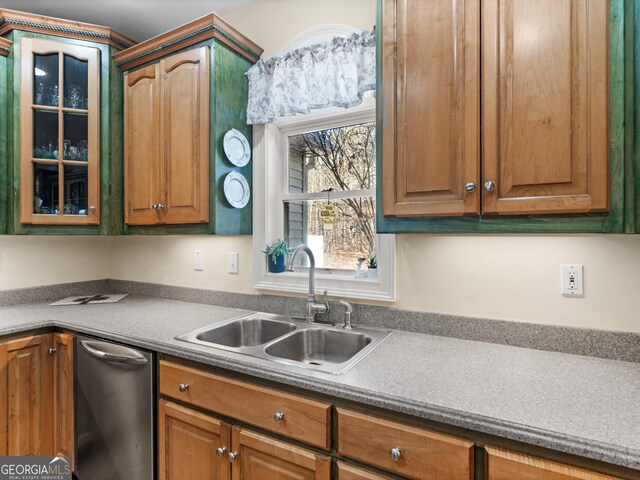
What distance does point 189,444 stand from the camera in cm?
144

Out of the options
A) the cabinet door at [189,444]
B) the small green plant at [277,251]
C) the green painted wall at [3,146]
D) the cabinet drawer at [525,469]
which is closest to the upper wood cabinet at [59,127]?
the green painted wall at [3,146]

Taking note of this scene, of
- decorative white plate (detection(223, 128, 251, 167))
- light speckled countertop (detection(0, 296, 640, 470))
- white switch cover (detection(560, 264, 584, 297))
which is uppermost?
decorative white plate (detection(223, 128, 251, 167))

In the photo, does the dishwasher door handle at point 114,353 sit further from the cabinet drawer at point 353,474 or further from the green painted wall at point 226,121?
the cabinet drawer at point 353,474

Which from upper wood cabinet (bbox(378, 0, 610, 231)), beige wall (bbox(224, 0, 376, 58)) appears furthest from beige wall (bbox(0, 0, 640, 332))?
upper wood cabinet (bbox(378, 0, 610, 231))

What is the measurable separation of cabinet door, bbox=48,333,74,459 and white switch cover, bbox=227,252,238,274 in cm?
85

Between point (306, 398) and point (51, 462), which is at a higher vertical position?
point (306, 398)

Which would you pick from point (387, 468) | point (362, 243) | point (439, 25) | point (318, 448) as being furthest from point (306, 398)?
point (439, 25)

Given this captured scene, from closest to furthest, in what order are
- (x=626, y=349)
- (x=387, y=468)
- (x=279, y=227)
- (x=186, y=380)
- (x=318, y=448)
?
(x=387, y=468) → (x=318, y=448) → (x=626, y=349) → (x=186, y=380) → (x=279, y=227)

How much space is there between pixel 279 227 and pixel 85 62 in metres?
1.49

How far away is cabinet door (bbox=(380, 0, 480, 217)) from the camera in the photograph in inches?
47.3

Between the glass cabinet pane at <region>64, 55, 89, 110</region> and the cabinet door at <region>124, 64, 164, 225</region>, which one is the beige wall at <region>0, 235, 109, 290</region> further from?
the glass cabinet pane at <region>64, 55, 89, 110</region>

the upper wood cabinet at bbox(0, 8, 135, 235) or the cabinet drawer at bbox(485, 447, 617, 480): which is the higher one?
the upper wood cabinet at bbox(0, 8, 135, 235)

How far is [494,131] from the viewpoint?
1164mm

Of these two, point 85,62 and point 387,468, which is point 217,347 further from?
point 85,62
